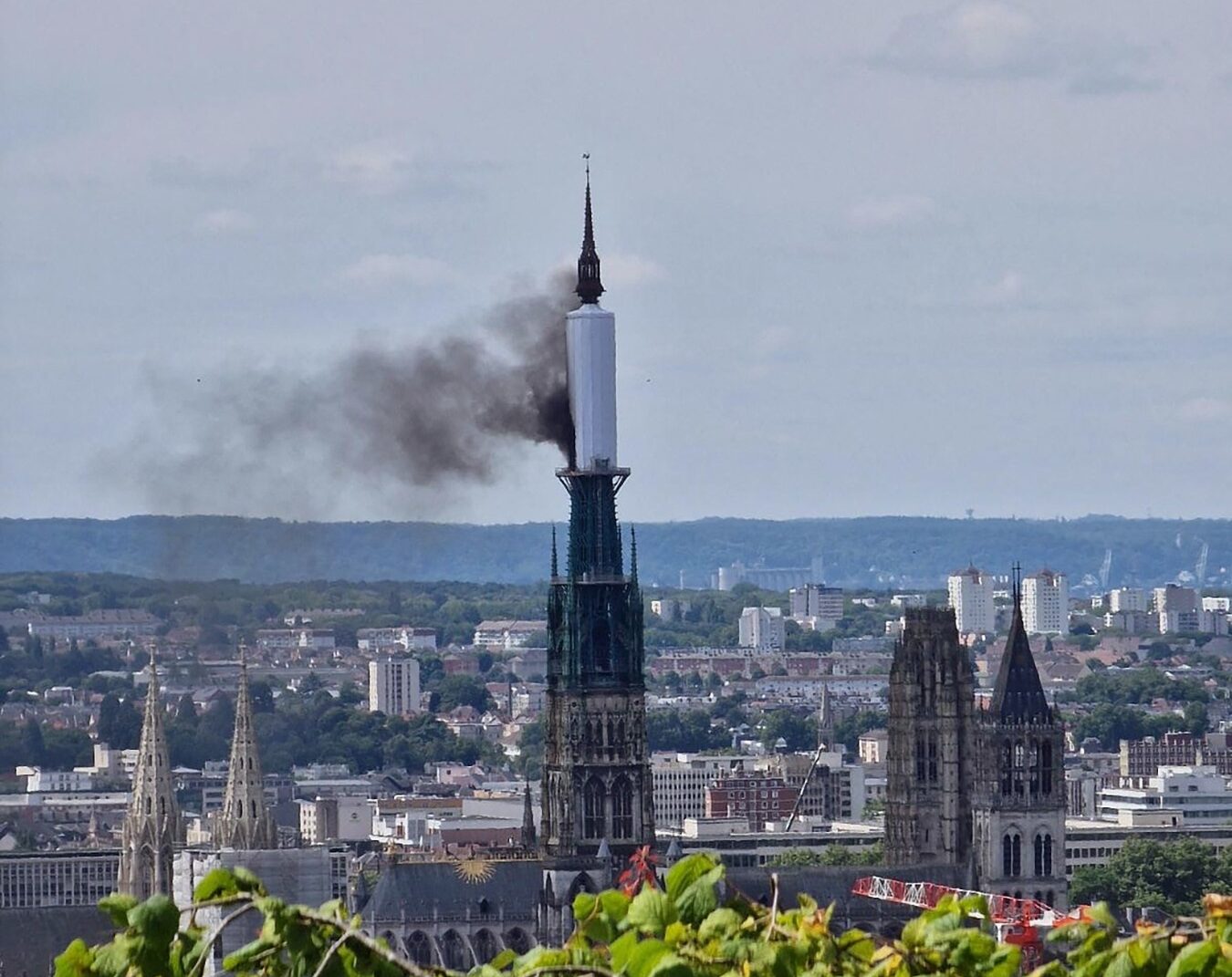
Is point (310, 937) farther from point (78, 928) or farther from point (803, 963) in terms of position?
point (78, 928)

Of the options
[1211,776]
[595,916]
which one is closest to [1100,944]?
[595,916]

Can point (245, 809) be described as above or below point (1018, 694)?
below

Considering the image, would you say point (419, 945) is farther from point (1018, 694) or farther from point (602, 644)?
point (1018, 694)

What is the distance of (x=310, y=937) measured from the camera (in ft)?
50.1

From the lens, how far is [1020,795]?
97.2 meters

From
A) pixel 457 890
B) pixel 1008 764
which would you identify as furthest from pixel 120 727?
pixel 457 890

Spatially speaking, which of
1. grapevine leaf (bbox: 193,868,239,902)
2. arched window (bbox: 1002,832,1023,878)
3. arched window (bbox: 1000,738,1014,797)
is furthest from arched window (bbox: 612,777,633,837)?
grapevine leaf (bbox: 193,868,239,902)

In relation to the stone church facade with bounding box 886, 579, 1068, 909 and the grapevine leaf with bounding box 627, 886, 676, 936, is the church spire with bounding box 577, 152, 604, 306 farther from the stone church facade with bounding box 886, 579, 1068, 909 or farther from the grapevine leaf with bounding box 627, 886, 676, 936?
the grapevine leaf with bounding box 627, 886, 676, 936

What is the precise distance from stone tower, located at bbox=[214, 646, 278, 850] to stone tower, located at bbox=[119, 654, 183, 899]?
5.04 metres

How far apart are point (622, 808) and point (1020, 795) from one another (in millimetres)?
11045

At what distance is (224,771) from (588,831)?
79824 millimetres

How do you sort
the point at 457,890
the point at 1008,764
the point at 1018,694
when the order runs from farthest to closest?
1. the point at 1018,694
2. the point at 1008,764
3. the point at 457,890

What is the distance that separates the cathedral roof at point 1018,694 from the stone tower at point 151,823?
735 inches

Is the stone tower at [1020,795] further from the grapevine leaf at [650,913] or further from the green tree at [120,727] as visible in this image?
the green tree at [120,727]
